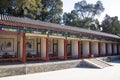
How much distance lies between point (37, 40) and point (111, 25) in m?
33.4

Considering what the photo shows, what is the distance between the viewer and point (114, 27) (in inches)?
1972

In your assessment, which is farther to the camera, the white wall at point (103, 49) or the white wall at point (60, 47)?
the white wall at point (103, 49)

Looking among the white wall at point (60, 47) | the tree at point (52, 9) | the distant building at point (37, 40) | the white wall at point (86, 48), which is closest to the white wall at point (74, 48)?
the distant building at point (37, 40)

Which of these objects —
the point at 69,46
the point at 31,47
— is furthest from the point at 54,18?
the point at 31,47

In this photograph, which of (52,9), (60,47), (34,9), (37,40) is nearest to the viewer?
(37,40)

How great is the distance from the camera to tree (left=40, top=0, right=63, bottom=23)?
120 feet

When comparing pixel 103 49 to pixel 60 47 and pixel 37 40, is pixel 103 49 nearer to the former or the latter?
pixel 60 47

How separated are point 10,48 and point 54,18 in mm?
19448

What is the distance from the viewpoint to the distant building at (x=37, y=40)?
15.7 meters

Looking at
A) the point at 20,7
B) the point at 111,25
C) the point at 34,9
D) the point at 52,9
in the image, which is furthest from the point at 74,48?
the point at 111,25

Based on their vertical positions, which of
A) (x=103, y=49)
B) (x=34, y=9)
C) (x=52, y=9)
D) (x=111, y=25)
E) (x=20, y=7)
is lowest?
(x=103, y=49)

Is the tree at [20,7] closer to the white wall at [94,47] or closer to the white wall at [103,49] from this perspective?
the white wall at [94,47]

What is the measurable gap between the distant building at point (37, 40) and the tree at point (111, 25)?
2291 cm

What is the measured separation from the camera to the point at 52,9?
37188 mm
